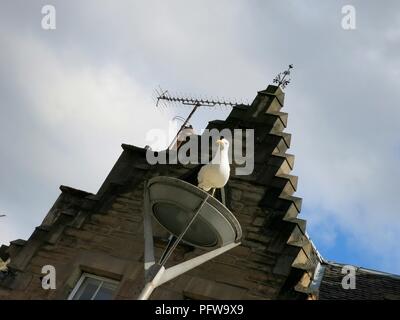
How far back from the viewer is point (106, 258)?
9.81 m

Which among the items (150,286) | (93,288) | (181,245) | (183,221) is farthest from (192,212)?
(93,288)

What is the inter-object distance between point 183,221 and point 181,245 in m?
3.24

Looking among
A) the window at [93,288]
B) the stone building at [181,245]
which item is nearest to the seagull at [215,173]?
the stone building at [181,245]

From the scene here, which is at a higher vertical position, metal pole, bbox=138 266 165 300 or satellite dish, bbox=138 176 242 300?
satellite dish, bbox=138 176 242 300

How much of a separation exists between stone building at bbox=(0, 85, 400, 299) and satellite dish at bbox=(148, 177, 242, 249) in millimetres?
2589

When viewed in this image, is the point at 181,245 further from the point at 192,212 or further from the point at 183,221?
the point at 192,212

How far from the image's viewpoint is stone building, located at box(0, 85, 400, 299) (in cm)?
912

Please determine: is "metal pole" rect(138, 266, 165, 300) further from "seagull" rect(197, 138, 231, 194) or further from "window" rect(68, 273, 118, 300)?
"window" rect(68, 273, 118, 300)

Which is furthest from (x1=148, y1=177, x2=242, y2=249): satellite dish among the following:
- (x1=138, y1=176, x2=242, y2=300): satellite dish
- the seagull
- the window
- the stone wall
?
the window

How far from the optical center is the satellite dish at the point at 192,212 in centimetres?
608

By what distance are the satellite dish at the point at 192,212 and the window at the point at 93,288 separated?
3.30 m

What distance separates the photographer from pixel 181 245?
9586mm

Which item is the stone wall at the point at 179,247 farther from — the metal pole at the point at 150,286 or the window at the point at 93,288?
the metal pole at the point at 150,286
